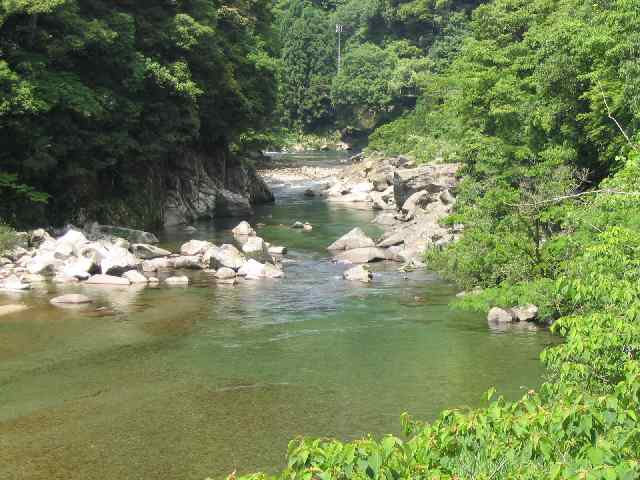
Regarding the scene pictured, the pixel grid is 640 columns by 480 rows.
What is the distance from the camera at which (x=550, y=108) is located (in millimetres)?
24297

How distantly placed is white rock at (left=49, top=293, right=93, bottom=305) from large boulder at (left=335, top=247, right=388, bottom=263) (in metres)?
10.0

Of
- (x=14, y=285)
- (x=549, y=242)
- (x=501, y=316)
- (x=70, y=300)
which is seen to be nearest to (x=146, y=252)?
(x=14, y=285)

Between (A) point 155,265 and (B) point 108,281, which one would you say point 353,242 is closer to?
(A) point 155,265

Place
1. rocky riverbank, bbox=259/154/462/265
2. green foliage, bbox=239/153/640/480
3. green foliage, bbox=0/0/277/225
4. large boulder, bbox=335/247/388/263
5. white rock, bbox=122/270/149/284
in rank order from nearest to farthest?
green foliage, bbox=239/153/640/480
white rock, bbox=122/270/149/284
green foliage, bbox=0/0/277/225
large boulder, bbox=335/247/388/263
rocky riverbank, bbox=259/154/462/265

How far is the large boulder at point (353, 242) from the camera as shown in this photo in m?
29.9

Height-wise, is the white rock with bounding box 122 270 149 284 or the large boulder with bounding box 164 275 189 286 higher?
the white rock with bounding box 122 270 149 284

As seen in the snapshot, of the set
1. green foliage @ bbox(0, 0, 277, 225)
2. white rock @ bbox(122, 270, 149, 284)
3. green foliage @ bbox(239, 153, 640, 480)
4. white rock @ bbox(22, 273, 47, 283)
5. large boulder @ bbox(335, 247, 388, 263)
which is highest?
green foliage @ bbox(0, 0, 277, 225)

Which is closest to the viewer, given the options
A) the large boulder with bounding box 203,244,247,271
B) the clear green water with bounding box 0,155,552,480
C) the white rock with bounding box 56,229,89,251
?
the clear green water with bounding box 0,155,552,480

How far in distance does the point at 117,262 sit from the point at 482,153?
40.5 ft

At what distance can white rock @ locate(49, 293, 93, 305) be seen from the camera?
20.5 m

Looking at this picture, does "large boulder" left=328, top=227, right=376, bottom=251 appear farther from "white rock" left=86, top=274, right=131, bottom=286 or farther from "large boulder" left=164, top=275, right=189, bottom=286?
"white rock" left=86, top=274, right=131, bottom=286

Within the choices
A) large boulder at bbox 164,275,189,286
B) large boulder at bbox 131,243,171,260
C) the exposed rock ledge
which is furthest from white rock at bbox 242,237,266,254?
large boulder at bbox 164,275,189,286

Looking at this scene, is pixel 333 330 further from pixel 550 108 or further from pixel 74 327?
pixel 550 108

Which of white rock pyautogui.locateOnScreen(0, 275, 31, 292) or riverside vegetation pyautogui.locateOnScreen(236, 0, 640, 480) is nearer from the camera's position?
riverside vegetation pyautogui.locateOnScreen(236, 0, 640, 480)
